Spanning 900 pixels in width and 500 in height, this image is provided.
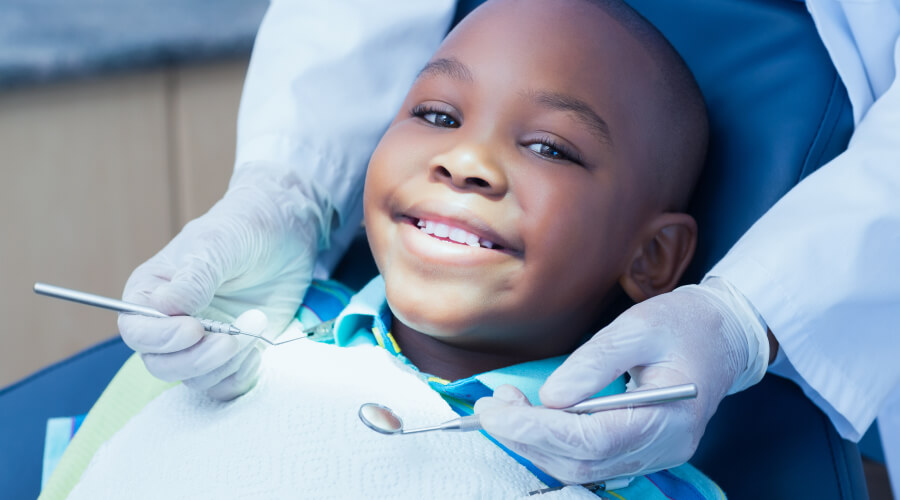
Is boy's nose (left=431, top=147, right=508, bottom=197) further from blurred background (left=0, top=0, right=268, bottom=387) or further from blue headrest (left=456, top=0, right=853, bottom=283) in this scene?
blurred background (left=0, top=0, right=268, bottom=387)

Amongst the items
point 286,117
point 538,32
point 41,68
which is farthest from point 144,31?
point 538,32

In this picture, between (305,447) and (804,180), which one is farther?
(804,180)

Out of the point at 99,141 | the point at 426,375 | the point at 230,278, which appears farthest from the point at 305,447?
the point at 99,141

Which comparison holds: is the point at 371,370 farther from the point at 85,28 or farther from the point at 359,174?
the point at 85,28

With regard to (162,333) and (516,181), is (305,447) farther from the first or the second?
(516,181)

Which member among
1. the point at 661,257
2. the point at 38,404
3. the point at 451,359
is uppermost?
the point at 661,257

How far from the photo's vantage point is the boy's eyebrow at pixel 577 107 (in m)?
0.94

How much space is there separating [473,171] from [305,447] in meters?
0.31

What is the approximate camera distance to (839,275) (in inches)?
35.9

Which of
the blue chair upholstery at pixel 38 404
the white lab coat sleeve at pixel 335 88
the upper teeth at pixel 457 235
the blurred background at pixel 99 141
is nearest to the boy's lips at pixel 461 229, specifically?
the upper teeth at pixel 457 235

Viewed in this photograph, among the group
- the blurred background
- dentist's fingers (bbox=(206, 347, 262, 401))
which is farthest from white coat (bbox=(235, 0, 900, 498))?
the blurred background

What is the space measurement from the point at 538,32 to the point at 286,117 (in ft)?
1.34

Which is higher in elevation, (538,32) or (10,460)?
(538,32)

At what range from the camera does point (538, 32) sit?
982mm
